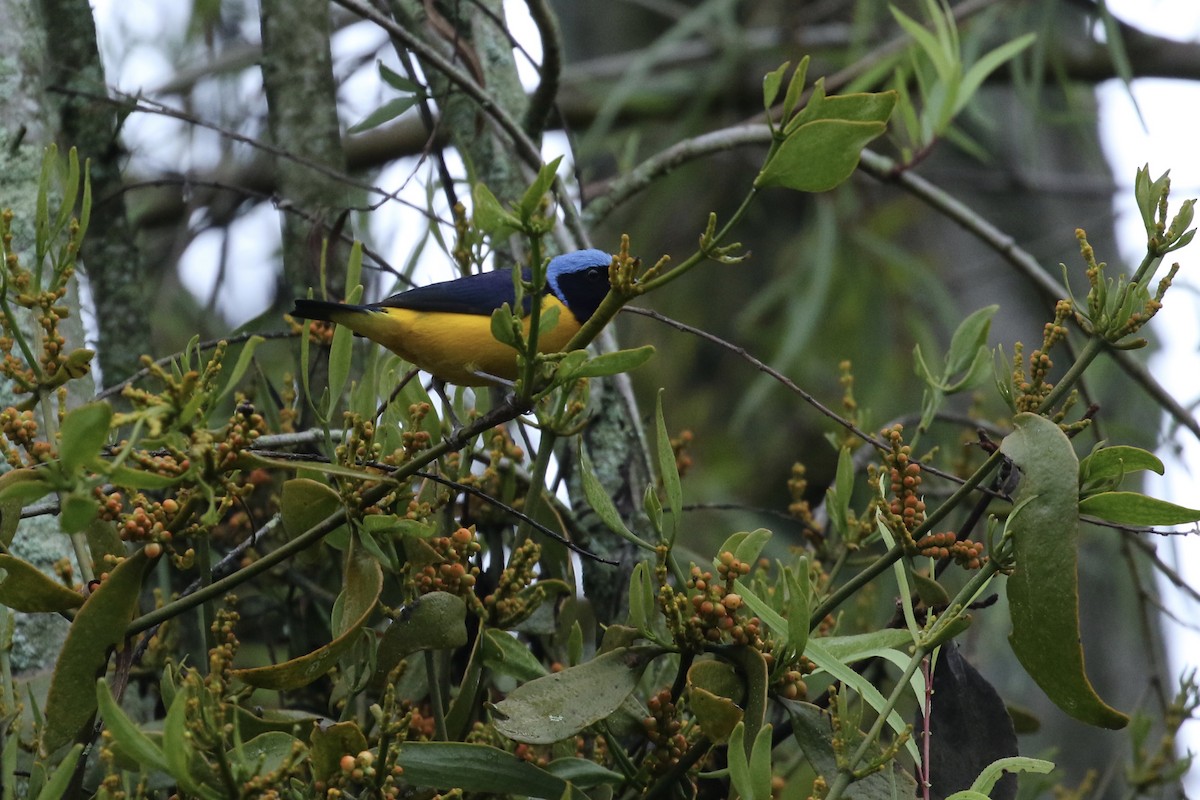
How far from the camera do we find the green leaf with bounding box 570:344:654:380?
982 mm

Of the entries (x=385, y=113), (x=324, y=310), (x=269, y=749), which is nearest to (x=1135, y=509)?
(x=269, y=749)

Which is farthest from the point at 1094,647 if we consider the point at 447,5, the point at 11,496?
the point at 11,496

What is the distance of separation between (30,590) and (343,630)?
256 mm

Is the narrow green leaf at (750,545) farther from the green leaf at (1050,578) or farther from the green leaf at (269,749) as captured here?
the green leaf at (269,749)

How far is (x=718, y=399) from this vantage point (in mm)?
6324

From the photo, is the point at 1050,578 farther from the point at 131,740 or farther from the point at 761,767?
the point at 131,740

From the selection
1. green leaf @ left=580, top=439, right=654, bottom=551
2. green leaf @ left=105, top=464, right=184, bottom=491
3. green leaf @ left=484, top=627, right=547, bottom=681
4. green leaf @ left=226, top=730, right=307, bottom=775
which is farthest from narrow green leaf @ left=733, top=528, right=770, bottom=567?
green leaf @ left=105, top=464, right=184, bottom=491

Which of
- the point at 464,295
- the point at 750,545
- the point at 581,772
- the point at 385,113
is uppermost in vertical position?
the point at 385,113

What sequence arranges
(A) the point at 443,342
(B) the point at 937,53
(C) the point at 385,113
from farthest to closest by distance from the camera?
1. (B) the point at 937,53
2. (C) the point at 385,113
3. (A) the point at 443,342

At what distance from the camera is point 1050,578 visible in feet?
3.37

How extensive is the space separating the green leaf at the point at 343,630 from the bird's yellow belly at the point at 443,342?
69 cm

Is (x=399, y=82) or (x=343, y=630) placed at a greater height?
(x=399, y=82)

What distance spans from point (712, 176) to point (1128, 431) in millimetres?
3913

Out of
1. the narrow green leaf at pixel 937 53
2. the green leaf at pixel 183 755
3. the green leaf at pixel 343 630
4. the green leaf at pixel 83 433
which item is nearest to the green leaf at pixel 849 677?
the green leaf at pixel 343 630
